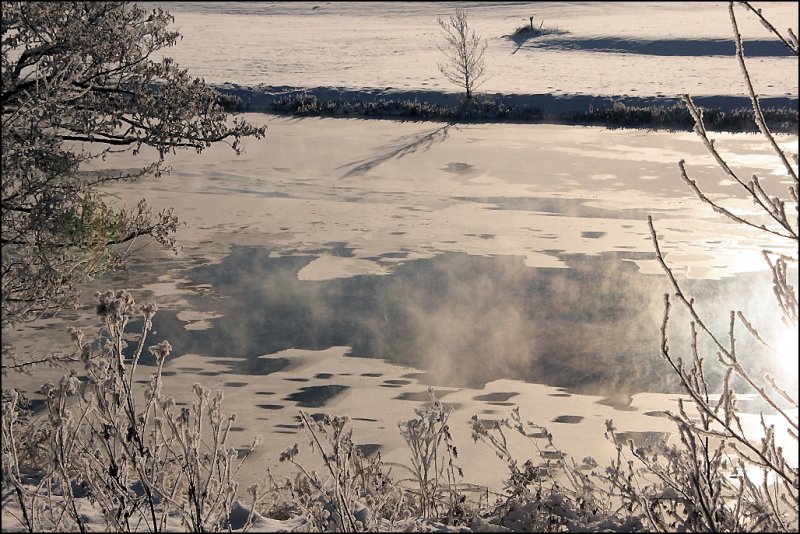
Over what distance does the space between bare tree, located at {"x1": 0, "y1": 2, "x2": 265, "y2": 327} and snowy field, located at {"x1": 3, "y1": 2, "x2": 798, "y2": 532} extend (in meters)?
1.84

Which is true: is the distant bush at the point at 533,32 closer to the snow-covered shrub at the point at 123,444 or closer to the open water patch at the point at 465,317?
the open water patch at the point at 465,317

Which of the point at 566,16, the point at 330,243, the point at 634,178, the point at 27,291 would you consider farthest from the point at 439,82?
the point at 566,16

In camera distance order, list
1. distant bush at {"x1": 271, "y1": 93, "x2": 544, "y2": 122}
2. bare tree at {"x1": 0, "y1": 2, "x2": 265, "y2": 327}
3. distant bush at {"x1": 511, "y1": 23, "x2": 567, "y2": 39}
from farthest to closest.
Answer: distant bush at {"x1": 511, "y1": 23, "x2": 567, "y2": 39} < distant bush at {"x1": 271, "y1": 93, "x2": 544, "y2": 122} < bare tree at {"x1": 0, "y1": 2, "x2": 265, "y2": 327}

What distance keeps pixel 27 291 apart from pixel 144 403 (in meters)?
1.91

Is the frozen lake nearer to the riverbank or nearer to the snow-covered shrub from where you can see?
the snow-covered shrub

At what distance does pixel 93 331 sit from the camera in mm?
9648

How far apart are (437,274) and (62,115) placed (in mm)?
5996

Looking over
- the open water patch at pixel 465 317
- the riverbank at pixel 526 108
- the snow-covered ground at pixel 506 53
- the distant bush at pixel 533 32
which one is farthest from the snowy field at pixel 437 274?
the distant bush at pixel 533 32

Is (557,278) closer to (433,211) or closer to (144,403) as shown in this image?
(433,211)

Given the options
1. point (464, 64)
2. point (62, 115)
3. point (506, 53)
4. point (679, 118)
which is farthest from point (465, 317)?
point (506, 53)

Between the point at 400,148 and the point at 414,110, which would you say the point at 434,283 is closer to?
the point at 400,148

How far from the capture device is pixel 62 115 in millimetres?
6855

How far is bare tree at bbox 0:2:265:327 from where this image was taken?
576 centimetres

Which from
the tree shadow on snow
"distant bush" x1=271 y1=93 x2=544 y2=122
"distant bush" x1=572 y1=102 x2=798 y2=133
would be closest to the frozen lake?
the tree shadow on snow
